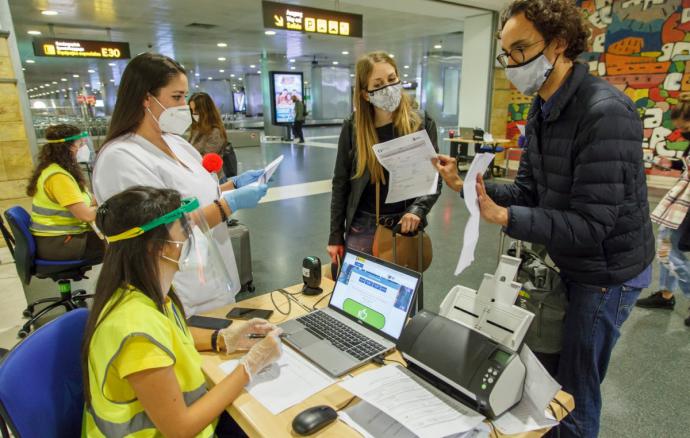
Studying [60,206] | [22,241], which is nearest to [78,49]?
[60,206]

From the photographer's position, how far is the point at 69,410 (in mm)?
1128

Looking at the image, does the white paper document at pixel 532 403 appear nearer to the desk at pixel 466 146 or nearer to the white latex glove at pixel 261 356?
the white latex glove at pixel 261 356

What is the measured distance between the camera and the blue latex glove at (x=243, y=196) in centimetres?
169

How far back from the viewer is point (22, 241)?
2.64 metres

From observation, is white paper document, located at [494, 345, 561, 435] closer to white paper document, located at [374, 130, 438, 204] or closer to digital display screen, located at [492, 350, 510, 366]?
digital display screen, located at [492, 350, 510, 366]

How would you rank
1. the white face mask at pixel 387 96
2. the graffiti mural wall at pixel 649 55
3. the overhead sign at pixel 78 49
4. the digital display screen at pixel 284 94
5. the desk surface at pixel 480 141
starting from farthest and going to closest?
the digital display screen at pixel 284 94, the desk surface at pixel 480 141, the overhead sign at pixel 78 49, the graffiti mural wall at pixel 649 55, the white face mask at pixel 387 96

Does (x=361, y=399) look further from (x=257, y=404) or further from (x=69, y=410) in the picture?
(x=69, y=410)

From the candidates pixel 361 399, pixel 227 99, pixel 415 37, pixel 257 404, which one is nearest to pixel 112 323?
pixel 257 404

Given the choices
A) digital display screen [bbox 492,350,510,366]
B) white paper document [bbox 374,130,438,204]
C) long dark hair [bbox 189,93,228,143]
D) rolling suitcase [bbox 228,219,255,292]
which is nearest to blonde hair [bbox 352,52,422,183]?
white paper document [bbox 374,130,438,204]

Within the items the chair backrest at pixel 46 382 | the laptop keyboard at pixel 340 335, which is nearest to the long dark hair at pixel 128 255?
the chair backrest at pixel 46 382

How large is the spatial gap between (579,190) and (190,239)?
1.05m

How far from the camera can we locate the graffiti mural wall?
6.16 metres

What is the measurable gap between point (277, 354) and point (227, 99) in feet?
87.6

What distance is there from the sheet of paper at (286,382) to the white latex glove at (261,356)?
42mm
